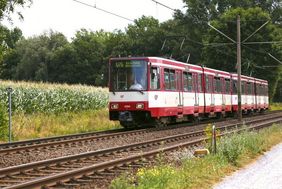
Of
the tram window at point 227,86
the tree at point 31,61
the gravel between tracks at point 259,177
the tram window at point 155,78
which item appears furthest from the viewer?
the tree at point 31,61

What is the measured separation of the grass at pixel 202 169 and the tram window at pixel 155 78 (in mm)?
7943

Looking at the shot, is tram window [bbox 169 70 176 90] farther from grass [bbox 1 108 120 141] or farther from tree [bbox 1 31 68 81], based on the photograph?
tree [bbox 1 31 68 81]

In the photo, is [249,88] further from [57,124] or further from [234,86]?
[57,124]

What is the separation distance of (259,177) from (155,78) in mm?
14249

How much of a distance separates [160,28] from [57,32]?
977 inches

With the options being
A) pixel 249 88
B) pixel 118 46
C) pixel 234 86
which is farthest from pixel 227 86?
pixel 118 46

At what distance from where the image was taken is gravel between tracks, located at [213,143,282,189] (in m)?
10.7

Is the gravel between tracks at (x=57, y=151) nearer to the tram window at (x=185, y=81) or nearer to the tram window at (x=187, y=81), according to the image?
the tram window at (x=185, y=81)

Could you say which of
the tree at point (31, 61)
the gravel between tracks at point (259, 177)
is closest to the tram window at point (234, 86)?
the gravel between tracks at point (259, 177)

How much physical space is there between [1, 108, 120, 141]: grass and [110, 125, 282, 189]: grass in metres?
10.5

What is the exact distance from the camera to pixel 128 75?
84.9ft

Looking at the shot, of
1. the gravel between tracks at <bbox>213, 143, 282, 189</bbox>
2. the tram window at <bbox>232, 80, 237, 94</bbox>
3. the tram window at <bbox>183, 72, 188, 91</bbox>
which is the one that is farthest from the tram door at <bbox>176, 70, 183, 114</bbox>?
the tram window at <bbox>232, 80, 237, 94</bbox>

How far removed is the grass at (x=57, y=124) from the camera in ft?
80.9

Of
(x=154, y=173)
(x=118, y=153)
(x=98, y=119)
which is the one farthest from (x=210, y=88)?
(x=154, y=173)
